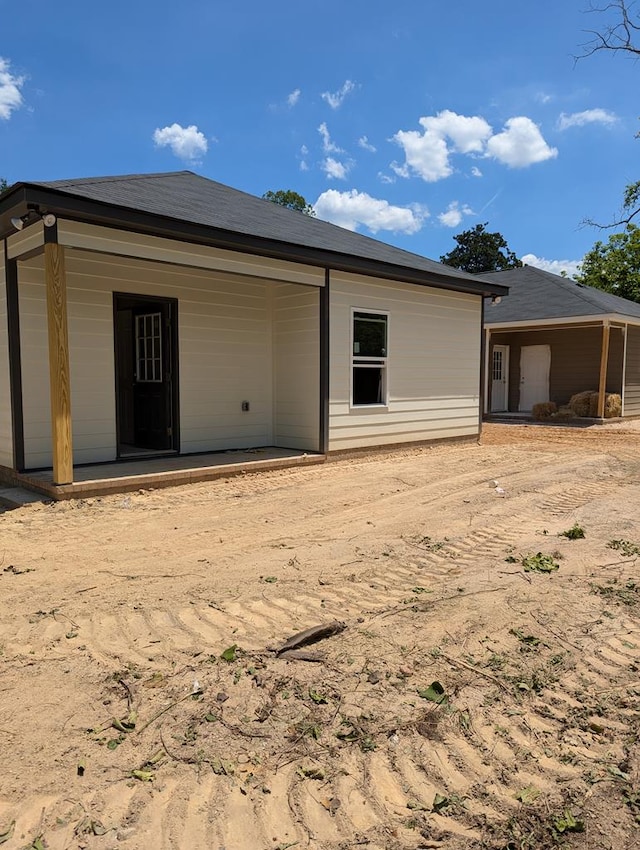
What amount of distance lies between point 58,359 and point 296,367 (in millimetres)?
4046

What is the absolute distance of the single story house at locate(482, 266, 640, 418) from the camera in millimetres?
16125

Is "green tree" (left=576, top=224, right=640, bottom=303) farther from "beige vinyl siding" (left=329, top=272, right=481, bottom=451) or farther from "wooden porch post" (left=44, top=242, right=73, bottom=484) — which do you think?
"wooden porch post" (left=44, top=242, right=73, bottom=484)

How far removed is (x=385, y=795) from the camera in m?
2.04

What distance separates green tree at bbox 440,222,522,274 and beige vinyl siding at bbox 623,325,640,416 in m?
31.9

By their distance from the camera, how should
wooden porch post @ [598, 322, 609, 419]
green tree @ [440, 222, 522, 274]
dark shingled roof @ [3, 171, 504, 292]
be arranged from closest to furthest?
dark shingled roof @ [3, 171, 504, 292] < wooden porch post @ [598, 322, 609, 419] < green tree @ [440, 222, 522, 274]

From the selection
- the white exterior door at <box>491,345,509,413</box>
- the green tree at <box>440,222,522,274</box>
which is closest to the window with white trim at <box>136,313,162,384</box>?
the white exterior door at <box>491,345,509,413</box>

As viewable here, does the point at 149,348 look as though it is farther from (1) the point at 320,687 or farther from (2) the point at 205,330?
(1) the point at 320,687

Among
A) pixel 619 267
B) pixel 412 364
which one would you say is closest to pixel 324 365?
pixel 412 364

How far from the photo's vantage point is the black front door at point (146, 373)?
28.0 ft

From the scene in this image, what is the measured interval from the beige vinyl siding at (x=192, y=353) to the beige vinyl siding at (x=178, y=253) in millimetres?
729

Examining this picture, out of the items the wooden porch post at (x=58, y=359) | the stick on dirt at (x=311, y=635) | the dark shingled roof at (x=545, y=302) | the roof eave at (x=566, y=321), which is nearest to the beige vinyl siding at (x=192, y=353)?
the wooden porch post at (x=58, y=359)

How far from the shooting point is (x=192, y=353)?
28.7ft

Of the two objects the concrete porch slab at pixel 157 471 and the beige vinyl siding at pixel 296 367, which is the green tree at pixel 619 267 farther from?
the concrete porch slab at pixel 157 471

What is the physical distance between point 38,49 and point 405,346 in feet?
60.4
